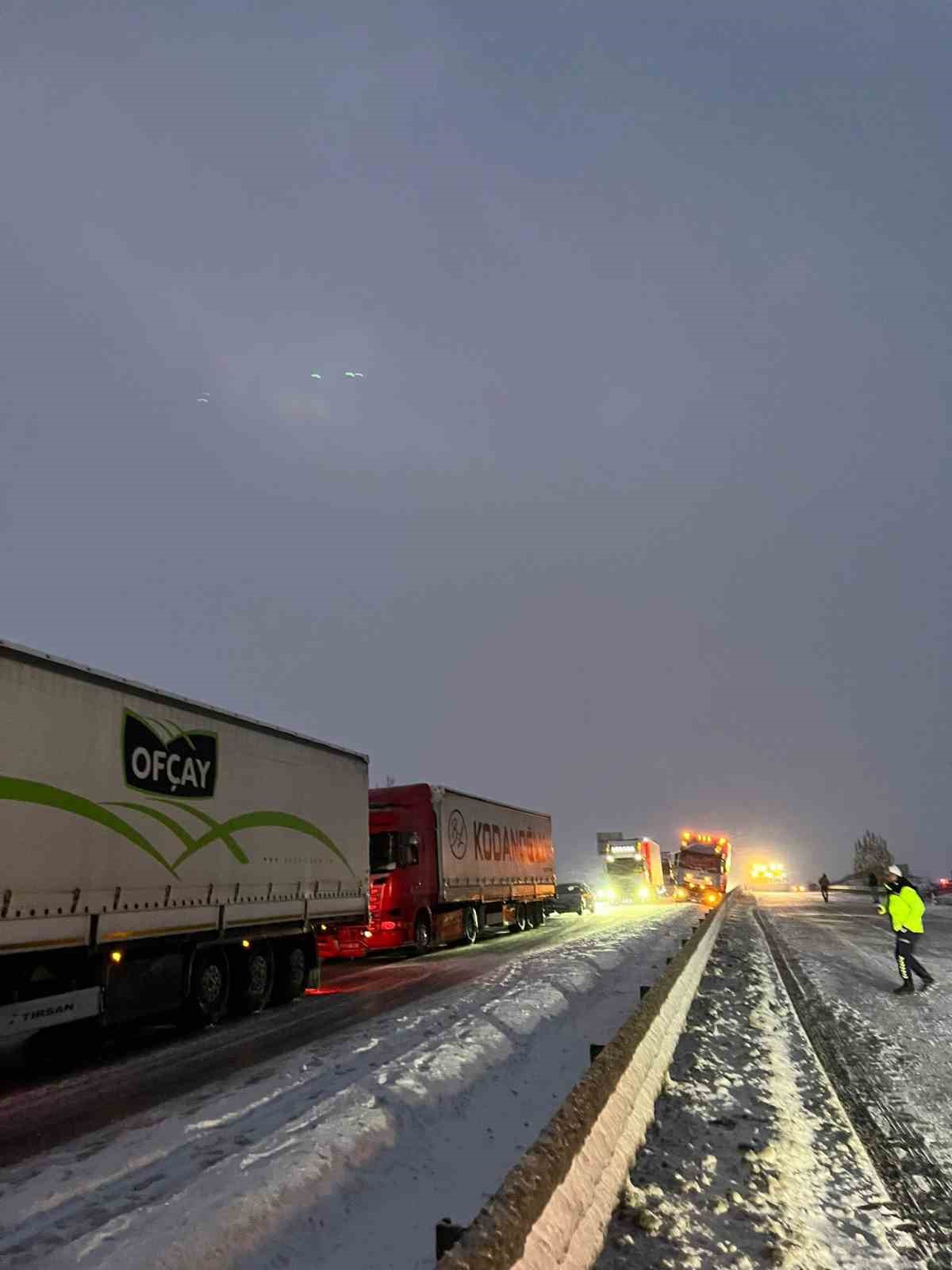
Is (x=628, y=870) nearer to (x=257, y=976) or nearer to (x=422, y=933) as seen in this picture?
(x=422, y=933)

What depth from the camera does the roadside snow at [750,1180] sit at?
3.67m

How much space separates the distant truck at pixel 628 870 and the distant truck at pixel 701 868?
221 centimetres

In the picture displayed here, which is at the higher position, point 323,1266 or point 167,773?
point 167,773

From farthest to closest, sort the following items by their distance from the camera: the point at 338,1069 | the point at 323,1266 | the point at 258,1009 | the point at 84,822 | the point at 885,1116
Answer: the point at 258,1009 → the point at 84,822 → the point at 338,1069 → the point at 885,1116 → the point at 323,1266

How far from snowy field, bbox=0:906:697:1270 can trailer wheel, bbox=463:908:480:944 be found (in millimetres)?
12936

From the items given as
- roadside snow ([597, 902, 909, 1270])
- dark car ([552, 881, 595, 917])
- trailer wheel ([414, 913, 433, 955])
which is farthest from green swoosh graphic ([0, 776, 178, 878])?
dark car ([552, 881, 595, 917])

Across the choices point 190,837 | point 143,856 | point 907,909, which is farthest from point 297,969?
point 907,909

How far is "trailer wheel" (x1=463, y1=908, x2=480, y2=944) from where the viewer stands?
21672 millimetres

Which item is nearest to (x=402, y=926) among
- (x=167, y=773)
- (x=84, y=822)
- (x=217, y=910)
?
(x=217, y=910)

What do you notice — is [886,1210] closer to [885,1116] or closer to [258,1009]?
[885,1116]

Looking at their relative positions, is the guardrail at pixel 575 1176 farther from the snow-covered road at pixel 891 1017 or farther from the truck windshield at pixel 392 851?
the truck windshield at pixel 392 851

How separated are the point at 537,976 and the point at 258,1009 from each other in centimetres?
425

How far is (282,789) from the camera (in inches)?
500

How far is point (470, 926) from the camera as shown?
866 inches
